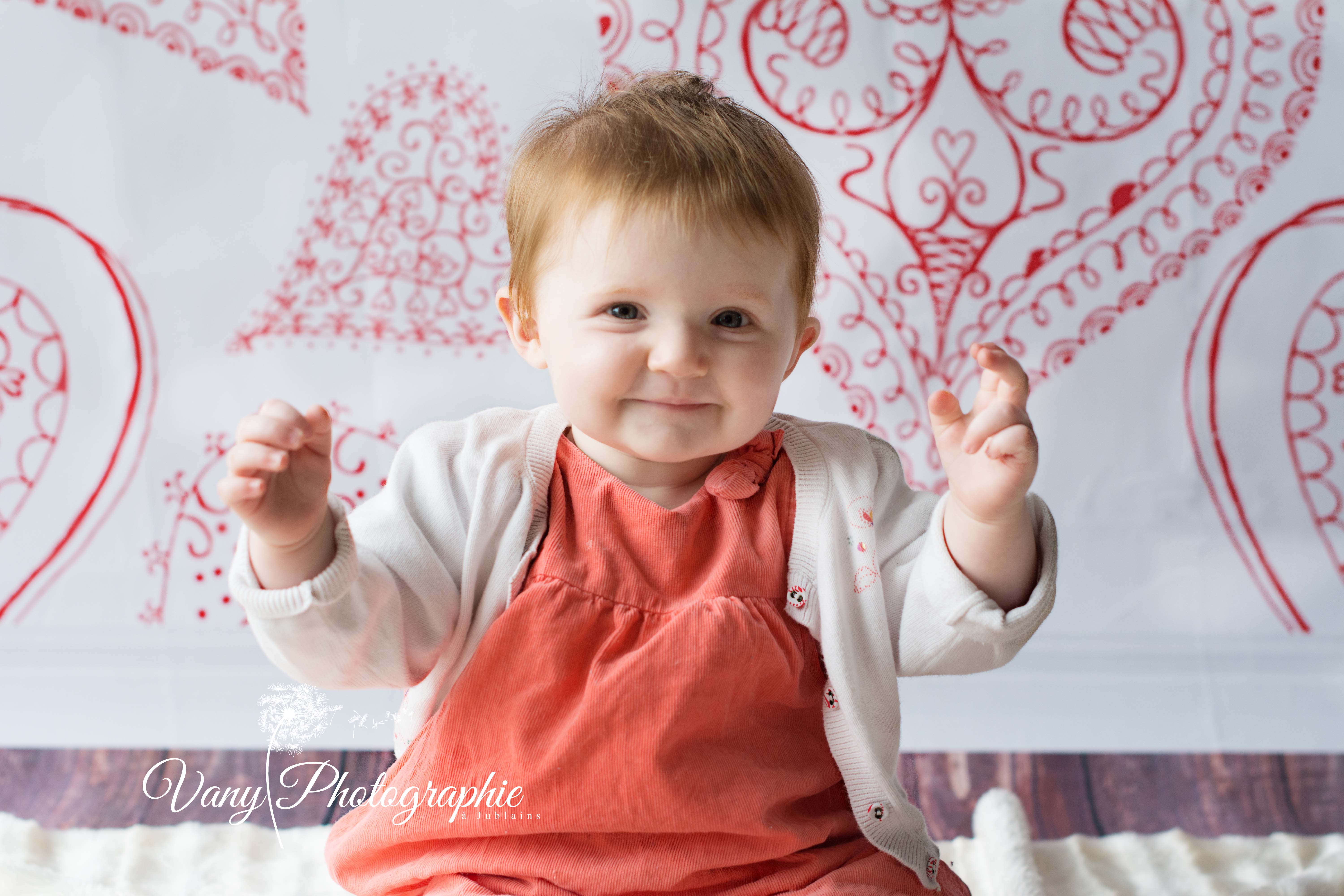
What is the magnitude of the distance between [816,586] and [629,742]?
193mm

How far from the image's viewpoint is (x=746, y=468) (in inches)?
38.9

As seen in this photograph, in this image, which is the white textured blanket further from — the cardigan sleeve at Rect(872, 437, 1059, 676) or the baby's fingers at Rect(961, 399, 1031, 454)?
the baby's fingers at Rect(961, 399, 1031, 454)

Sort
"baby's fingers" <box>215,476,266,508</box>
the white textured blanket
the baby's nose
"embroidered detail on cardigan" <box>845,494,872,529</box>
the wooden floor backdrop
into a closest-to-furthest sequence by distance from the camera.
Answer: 1. "baby's fingers" <box>215,476,266,508</box>
2. the baby's nose
3. "embroidered detail on cardigan" <box>845,494,872,529</box>
4. the white textured blanket
5. the wooden floor backdrop

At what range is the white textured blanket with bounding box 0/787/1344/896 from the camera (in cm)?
126

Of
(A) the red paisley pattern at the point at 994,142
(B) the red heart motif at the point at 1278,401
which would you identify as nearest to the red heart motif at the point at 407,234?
(A) the red paisley pattern at the point at 994,142

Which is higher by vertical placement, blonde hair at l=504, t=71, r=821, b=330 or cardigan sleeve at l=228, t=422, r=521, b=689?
blonde hair at l=504, t=71, r=821, b=330

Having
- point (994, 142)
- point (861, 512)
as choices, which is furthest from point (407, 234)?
point (861, 512)

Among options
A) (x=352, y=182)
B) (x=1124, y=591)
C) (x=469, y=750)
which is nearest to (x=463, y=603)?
(x=469, y=750)

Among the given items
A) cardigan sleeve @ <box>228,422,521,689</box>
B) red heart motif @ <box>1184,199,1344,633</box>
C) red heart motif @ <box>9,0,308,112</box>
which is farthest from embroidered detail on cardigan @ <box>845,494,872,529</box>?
red heart motif @ <box>9,0,308,112</box>

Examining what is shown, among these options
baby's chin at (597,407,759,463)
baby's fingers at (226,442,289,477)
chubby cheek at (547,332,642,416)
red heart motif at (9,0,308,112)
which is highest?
red heart motif at (9,0,308,112)

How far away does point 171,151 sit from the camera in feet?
5.30

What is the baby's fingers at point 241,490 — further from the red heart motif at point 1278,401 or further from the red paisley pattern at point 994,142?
the red heart motif at point 1278,401

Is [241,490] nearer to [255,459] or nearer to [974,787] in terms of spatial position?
[255,459]

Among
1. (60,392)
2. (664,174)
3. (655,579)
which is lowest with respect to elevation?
(60,392)
